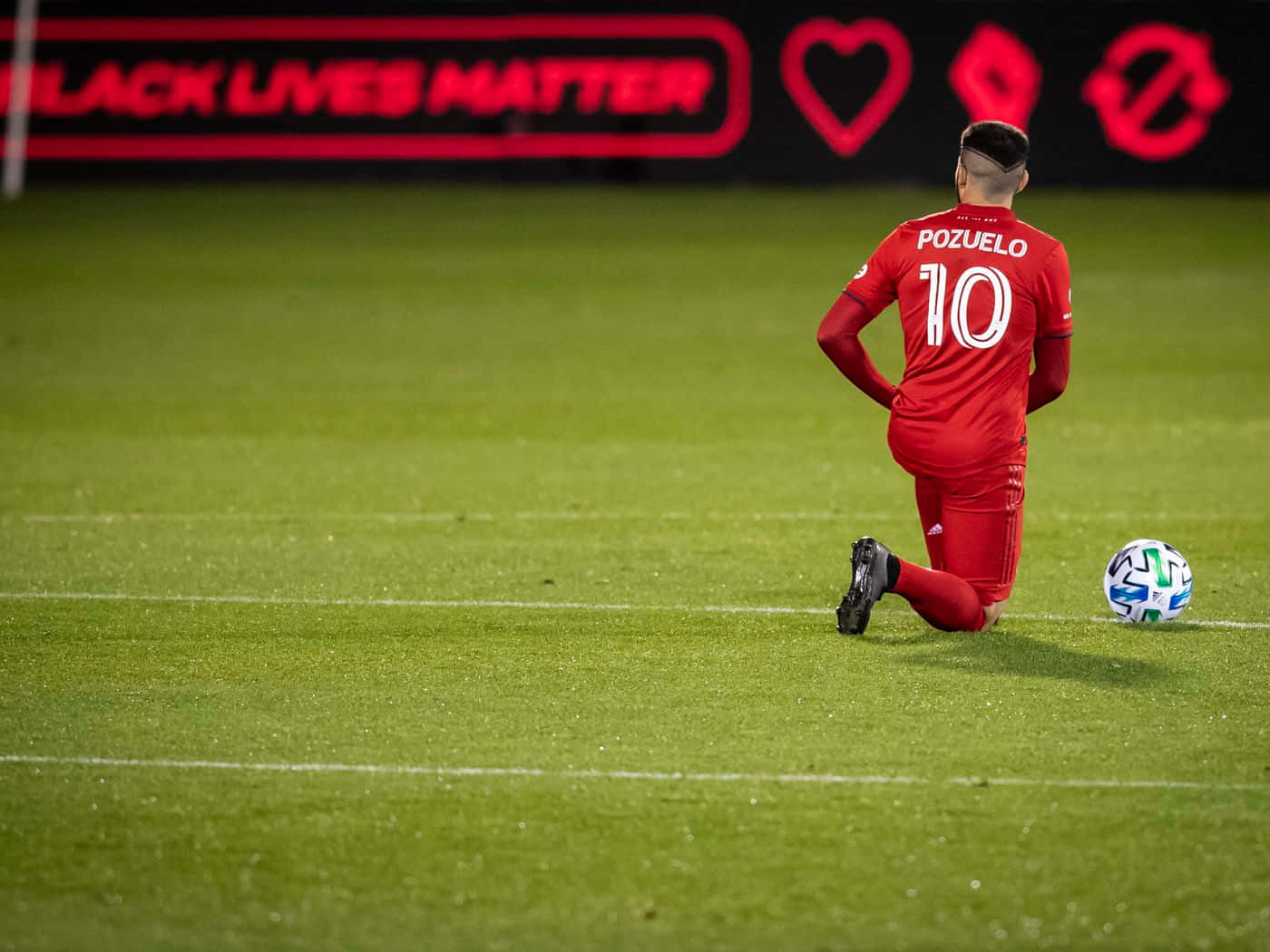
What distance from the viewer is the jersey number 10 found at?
21.5 feet

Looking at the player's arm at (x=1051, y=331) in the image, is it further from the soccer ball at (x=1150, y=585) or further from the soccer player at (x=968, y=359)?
the soccer ball at (x=1150, y=585)

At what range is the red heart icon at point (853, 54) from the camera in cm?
2748

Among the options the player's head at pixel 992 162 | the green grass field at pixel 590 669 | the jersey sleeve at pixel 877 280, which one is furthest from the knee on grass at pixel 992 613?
the player's head at pixel 992 162

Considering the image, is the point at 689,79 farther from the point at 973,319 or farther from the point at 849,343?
the point at 973,319

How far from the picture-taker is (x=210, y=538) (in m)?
8.81

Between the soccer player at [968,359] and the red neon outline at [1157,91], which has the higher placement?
the red neon outline at [1157,91]

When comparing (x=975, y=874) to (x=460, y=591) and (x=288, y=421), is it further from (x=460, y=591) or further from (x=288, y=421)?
(x=288, y=421)

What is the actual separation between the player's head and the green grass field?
5.41ft

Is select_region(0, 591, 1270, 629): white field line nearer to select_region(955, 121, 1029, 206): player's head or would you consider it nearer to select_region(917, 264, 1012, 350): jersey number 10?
select_region(917, 264, 1012, 350): jersey number 10

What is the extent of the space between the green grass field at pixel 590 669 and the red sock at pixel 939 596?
110 mm

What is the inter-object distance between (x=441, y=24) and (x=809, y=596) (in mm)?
21696

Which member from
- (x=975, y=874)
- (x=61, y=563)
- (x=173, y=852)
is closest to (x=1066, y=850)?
(x=975, y=874)

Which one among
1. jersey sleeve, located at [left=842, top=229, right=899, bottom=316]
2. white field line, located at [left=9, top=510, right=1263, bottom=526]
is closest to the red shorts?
jersey sleeve, located at [left=842, top=229, right=899, bottom=316]

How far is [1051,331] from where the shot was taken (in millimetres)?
6656
